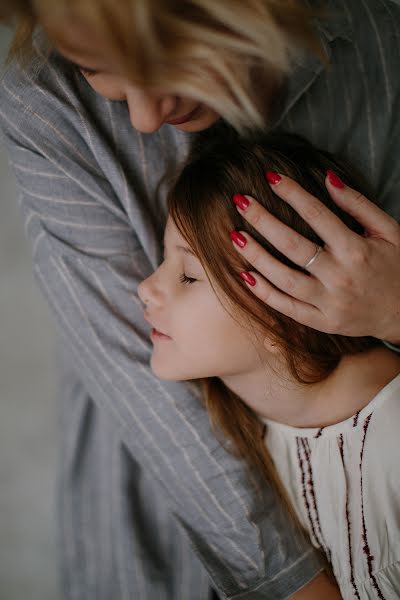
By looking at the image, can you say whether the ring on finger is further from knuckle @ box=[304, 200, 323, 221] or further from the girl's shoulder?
the girl's shoulder

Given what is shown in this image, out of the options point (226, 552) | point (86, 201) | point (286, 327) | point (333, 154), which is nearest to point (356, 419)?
point (286, 327)

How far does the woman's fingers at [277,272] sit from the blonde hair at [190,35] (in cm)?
17

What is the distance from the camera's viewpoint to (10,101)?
824mm

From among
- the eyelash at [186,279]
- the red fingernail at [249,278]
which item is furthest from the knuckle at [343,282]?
the eyelash at [186,279]

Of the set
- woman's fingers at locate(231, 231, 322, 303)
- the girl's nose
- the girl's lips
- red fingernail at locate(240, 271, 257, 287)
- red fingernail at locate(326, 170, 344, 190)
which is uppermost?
red fingernail at locate(326, 170, 344, 190)

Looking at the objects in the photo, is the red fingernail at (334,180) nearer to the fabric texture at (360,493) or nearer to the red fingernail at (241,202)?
the red fingernail at (241,202)

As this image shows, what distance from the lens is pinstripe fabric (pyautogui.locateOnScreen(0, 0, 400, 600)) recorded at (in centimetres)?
84

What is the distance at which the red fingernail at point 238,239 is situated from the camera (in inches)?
29.6

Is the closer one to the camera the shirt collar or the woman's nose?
the woman's nose

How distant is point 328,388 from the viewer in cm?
89

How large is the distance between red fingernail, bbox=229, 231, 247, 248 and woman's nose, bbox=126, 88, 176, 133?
18 centimetres

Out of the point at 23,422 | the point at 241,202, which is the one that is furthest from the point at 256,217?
the point at 23,422

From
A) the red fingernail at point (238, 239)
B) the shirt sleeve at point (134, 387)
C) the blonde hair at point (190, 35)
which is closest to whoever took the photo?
the blonde hair at point (190, 35)

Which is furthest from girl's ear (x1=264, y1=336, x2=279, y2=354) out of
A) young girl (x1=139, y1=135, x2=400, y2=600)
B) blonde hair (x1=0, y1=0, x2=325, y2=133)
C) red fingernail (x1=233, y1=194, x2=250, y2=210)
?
blonde hair (x1=0, y1=0, x2=325, y2=133)
